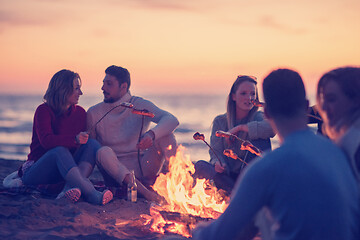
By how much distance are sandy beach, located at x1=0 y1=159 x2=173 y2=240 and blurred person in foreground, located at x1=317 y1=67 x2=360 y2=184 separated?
279cm

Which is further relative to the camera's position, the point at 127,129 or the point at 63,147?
the point at 127,129

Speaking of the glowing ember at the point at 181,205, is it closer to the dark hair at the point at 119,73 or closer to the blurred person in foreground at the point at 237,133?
the blurred person in foreground at the point at 237,133

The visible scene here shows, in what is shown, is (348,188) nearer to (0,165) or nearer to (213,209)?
(213,209)

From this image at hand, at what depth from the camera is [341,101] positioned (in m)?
2.75

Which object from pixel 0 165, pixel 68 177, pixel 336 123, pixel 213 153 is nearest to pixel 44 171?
pixel 68 177

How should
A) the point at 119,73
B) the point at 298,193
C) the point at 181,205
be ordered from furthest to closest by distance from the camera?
the point at 119,73 → the point at 181,205 → the point at 298,193

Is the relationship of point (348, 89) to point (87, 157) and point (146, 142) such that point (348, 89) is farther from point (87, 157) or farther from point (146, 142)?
point (87, 157)

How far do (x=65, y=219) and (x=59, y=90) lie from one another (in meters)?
2.00

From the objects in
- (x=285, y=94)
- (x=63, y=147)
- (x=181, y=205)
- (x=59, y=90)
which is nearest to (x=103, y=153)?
(x=63, y=147)

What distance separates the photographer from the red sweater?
21.0ft

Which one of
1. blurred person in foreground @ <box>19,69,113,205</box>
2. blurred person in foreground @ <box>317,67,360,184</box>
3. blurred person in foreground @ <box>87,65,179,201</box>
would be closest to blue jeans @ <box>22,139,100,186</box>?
blurred person in foreground @ <box>19,69,113,205</box>

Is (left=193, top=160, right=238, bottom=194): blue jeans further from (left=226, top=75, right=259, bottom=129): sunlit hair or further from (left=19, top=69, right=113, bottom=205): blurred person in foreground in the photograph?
(left=19, top=69, right=113, bottom=205): blurred person in foreground

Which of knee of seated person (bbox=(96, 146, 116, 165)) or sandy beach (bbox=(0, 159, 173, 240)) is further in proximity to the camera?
knee of seated person (bbox=(96, 146, 116, 165))

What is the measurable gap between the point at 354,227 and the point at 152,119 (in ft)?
17.8
